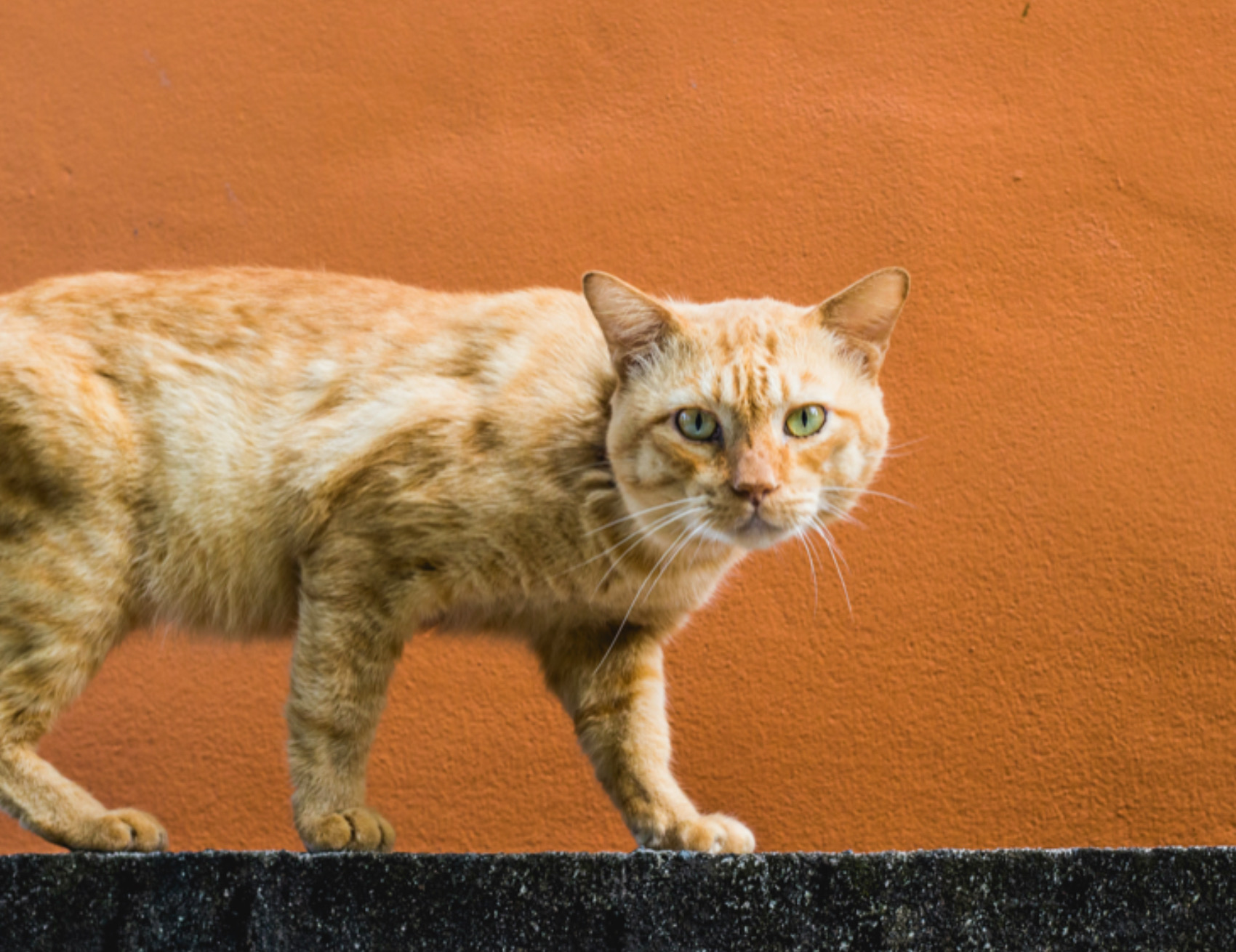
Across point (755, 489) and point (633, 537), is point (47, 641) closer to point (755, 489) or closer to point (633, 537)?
point (633, 537)

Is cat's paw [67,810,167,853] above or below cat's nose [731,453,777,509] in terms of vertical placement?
below

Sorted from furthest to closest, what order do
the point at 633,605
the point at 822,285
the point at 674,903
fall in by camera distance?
the point at 822,285 < the point at 633,605 < the point at 674,903

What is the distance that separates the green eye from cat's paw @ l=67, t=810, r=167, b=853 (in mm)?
886

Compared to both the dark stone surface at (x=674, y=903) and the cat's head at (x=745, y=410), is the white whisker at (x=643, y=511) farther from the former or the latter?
the dark stone surface at (x=674, y=903)

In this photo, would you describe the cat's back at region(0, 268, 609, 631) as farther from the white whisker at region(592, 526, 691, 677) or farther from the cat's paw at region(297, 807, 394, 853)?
the cat's paw at region(297, 807, 394, 853)

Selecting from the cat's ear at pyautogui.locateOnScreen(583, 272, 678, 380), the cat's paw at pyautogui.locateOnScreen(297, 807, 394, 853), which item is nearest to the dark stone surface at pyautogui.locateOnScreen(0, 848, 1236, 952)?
the cat's paw at pyautogui.locateOnScreen(297, 807, 394, 853)

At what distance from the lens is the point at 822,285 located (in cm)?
235

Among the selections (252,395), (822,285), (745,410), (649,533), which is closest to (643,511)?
(649,533)

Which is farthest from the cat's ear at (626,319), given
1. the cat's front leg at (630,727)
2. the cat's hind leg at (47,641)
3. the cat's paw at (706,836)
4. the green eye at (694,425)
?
the cat's hind leg at (47,641)

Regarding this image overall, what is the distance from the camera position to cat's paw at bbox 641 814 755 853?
157 centimetres

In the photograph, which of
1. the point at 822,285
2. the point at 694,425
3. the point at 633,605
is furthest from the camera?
the point at 822,285

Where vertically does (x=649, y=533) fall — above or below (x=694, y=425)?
below

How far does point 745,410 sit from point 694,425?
76 mm

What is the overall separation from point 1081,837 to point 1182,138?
52.7 inches
